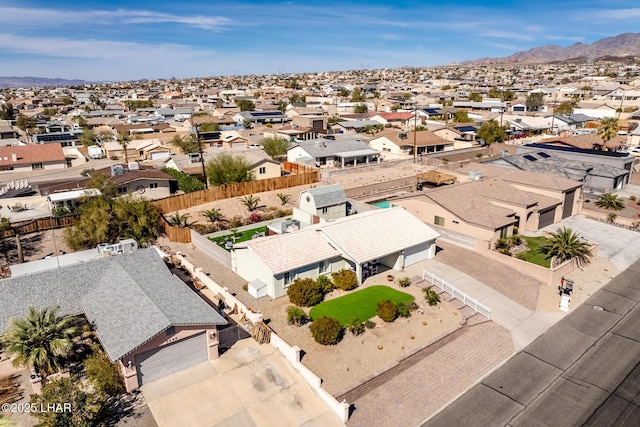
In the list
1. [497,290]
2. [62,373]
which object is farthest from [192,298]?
[497,290]

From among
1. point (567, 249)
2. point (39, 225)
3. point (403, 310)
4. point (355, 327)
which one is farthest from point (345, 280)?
point (39, 225)

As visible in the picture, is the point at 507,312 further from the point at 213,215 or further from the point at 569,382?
the point at 213,215

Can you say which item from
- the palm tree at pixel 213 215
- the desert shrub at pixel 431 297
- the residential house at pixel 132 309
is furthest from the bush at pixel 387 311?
the palm tree at pixel 213 215

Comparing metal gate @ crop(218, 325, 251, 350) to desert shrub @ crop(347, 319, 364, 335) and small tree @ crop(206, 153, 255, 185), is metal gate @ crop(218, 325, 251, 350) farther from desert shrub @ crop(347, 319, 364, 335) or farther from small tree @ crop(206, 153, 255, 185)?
small tree @ crop(206, 153, 255, 185)

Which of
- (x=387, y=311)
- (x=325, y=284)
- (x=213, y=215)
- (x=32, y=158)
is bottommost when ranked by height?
(x=387, y=311)

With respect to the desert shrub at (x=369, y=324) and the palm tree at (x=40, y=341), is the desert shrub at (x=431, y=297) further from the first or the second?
the palm tree at (x=40, y=341)

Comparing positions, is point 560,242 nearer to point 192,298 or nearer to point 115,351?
point 192,298

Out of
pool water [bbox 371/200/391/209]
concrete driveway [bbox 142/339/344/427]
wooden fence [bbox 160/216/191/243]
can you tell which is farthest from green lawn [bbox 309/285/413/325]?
pool water [bbox 371/200/391/209]
